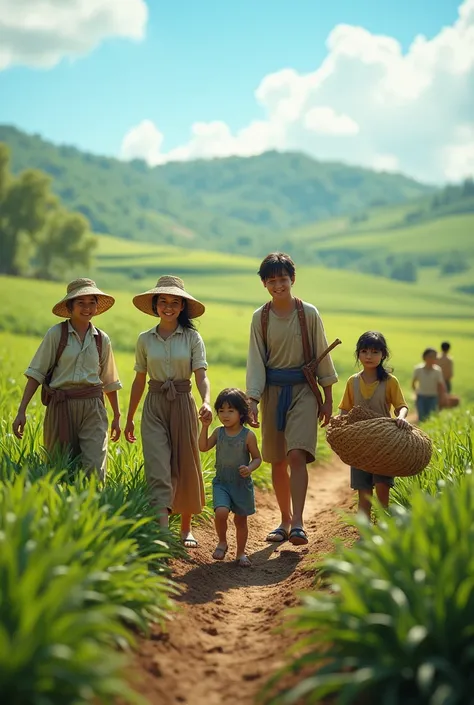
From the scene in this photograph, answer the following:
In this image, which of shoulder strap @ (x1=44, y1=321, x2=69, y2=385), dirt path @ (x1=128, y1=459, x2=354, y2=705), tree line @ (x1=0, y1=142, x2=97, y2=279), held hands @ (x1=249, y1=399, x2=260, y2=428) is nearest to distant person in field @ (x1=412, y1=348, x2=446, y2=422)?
dirt path @ (x1=128, y1=459, x2=354, y2=705)

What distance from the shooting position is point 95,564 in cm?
411

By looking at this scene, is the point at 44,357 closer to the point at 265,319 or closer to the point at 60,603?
the point at 265,319

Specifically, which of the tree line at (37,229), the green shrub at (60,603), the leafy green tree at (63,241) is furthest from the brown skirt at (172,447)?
the leafy green tree at (63,241)

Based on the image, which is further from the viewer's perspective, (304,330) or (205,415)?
(304,330)

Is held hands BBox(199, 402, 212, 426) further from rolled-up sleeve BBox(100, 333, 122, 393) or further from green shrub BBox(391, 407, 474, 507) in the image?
green shrub BBox(391, 407, 474, 507)

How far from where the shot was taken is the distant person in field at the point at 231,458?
21.1ft

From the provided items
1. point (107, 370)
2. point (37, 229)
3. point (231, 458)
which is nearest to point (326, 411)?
point (231, 458)

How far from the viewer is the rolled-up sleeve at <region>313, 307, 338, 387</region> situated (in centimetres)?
712

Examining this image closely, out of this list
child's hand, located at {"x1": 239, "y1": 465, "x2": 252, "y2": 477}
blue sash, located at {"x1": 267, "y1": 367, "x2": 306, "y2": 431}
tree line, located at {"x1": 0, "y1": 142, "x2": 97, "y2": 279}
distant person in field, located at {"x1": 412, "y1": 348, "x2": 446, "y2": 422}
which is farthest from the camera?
tree line, located at {"x1": 0, "y1": 142, "x2": 97, "y2": 279}

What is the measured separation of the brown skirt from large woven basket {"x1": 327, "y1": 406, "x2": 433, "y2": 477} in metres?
1.23

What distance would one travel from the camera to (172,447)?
6.61m

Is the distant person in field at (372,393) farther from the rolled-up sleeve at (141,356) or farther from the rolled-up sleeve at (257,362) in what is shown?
the rolled-up sleeve at (141,356)

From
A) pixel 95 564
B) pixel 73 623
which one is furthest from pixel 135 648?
pixel 73 623

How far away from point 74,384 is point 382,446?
2.58 metres
